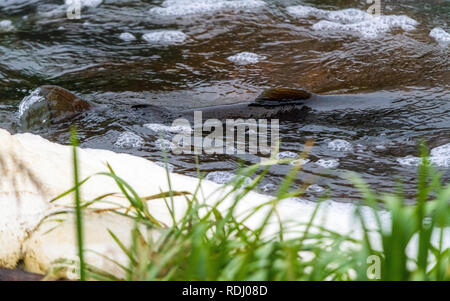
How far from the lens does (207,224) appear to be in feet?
7.39

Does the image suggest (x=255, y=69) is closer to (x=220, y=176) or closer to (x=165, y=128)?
(x=165, y=128)

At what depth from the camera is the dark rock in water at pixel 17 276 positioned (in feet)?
7.27

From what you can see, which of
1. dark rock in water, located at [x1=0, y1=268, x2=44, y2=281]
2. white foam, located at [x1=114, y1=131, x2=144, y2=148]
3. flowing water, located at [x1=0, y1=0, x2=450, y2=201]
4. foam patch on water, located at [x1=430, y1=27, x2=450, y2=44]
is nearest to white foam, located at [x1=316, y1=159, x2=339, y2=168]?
flowing water, located at [x1=0, y1=0, x2=450, y2=201]

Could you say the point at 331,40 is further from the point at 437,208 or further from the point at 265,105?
the point at 437,208

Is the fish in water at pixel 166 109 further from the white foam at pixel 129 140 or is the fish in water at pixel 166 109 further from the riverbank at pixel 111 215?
the riverbank at pixel 111 215

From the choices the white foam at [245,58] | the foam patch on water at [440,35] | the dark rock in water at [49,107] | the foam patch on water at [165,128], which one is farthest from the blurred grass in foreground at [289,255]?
the foam patch on water at [440,35]

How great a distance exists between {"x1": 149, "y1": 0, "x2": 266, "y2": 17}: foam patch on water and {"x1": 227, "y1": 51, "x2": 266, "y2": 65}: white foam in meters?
1.49

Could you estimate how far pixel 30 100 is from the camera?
514 centimetres

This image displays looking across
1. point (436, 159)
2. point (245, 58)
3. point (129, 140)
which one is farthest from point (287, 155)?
point (245, 58)

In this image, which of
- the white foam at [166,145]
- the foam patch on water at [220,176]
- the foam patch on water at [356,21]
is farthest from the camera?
the foam patch on water at [356,21]

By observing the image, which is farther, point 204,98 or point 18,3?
point 18,3

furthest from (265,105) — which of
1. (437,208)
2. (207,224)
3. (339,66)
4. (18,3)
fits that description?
(18,3)

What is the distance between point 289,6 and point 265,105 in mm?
3189

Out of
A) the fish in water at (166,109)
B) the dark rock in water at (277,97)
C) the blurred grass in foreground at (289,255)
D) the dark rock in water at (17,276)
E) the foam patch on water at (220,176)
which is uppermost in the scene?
the blurred grass in foreground at (289,255)
